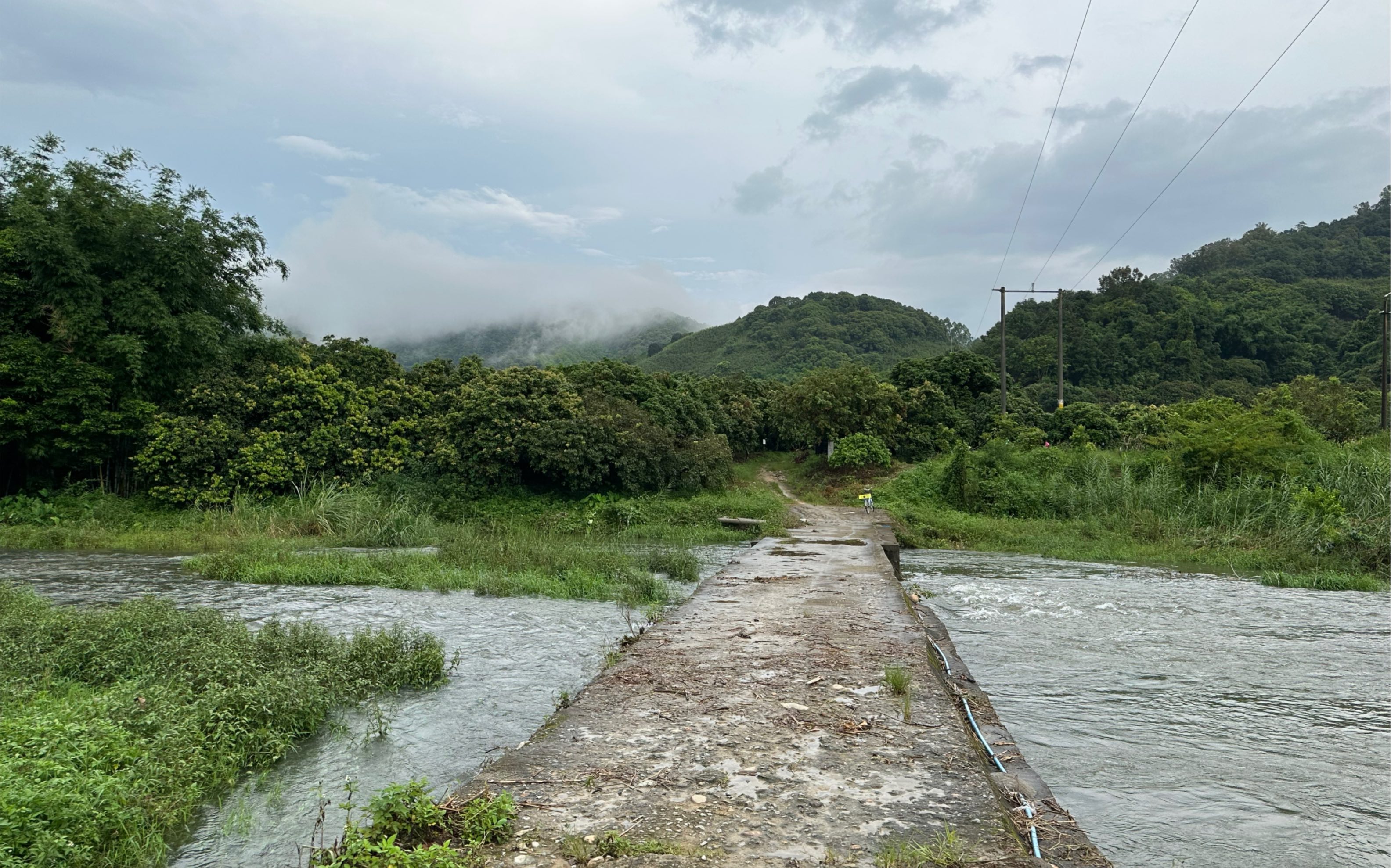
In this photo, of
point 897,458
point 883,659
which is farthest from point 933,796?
point 897,458

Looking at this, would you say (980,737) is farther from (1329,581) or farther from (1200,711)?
(1329,581)

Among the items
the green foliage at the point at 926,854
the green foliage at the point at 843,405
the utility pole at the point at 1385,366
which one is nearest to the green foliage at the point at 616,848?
the green foliage at the point at 926,854

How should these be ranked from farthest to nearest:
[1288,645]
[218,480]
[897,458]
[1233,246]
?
[1233,246], [897,458], [218,480], [1288,645]

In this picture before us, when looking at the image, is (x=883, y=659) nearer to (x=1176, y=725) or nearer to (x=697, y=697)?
(x=697, y=697)

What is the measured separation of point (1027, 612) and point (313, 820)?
902 cm

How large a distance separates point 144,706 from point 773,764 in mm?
4050

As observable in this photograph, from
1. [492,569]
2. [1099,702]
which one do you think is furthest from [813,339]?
[1099,702]

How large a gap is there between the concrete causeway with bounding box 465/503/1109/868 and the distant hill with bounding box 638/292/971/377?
5020cm

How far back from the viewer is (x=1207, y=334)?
155 feet

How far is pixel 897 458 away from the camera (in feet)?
99.8

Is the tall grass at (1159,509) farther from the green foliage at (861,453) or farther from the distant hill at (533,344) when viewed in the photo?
the distant hill at (533,344)

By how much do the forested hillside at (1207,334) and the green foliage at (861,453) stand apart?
66.8 feet

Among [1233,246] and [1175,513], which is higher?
[1233,246]

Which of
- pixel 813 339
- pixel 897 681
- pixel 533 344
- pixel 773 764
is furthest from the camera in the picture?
pixel 533 344
